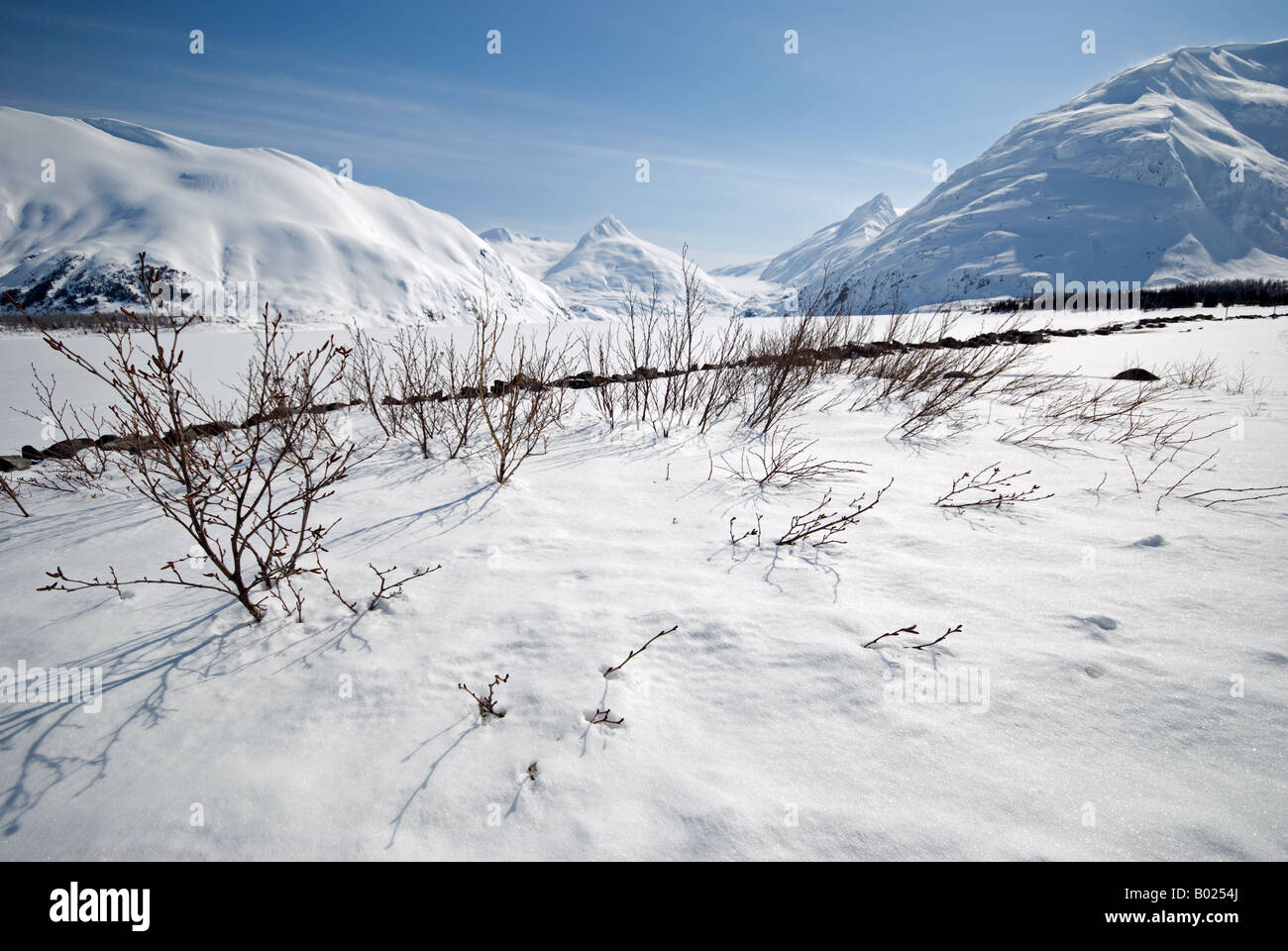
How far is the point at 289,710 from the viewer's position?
162 centimetres

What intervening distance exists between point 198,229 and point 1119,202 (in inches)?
7978

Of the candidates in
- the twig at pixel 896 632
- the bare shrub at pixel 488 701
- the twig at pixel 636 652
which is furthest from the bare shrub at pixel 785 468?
the bare shrub at pixel 488 701

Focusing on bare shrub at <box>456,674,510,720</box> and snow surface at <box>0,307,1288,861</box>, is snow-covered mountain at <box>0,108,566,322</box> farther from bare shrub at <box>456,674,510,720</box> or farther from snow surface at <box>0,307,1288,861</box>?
bare shrub at <box>456,674,510,720</box>

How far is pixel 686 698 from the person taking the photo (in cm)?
167

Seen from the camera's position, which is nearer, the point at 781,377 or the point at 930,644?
the point at 930,644

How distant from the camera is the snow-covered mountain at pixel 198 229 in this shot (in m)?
74.4

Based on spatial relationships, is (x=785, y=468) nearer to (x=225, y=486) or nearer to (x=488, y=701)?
(x=488, y=701)

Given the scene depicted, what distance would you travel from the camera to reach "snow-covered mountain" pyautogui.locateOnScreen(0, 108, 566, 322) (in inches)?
2928

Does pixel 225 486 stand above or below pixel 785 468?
above

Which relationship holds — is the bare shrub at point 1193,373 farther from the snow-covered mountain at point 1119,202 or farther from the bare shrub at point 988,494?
the snow-covered mountain at point 1119,202

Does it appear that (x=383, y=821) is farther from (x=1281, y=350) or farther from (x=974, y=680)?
(x=1281, y=350)

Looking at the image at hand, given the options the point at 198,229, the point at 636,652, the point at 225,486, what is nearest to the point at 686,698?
the point at 636,652
